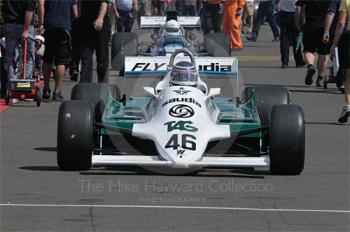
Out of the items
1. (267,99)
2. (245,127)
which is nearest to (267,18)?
(267,99)

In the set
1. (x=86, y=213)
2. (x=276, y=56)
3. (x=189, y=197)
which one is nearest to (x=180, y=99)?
(x=189, y=197)

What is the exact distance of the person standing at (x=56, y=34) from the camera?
1958 centimetres

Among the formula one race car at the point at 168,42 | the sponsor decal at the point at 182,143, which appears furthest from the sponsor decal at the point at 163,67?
the formula one race car at the point at 168,42

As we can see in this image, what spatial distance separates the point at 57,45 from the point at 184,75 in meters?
6.60

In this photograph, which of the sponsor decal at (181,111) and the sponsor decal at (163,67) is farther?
the sponsor decal at (163,67)

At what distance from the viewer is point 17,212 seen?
394 inches

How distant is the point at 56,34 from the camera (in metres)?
19.6

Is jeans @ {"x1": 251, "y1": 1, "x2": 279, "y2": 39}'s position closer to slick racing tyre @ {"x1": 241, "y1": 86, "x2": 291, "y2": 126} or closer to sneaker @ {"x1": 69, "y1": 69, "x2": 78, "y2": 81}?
sneaker @ {"x1": 69, "y1": 69, "x2": 78, "y2": 81}

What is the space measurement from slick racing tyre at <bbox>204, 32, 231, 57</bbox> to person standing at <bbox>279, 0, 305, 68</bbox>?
173 centimetres

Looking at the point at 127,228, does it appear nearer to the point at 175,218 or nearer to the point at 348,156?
the point at 175,218

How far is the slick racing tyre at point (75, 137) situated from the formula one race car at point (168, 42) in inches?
399

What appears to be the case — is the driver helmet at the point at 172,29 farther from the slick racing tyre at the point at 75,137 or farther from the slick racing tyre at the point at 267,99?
the slick racing tyre at the point at 75,137

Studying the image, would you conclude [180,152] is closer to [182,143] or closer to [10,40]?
[182,143]

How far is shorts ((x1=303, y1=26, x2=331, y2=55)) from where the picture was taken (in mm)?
22016
